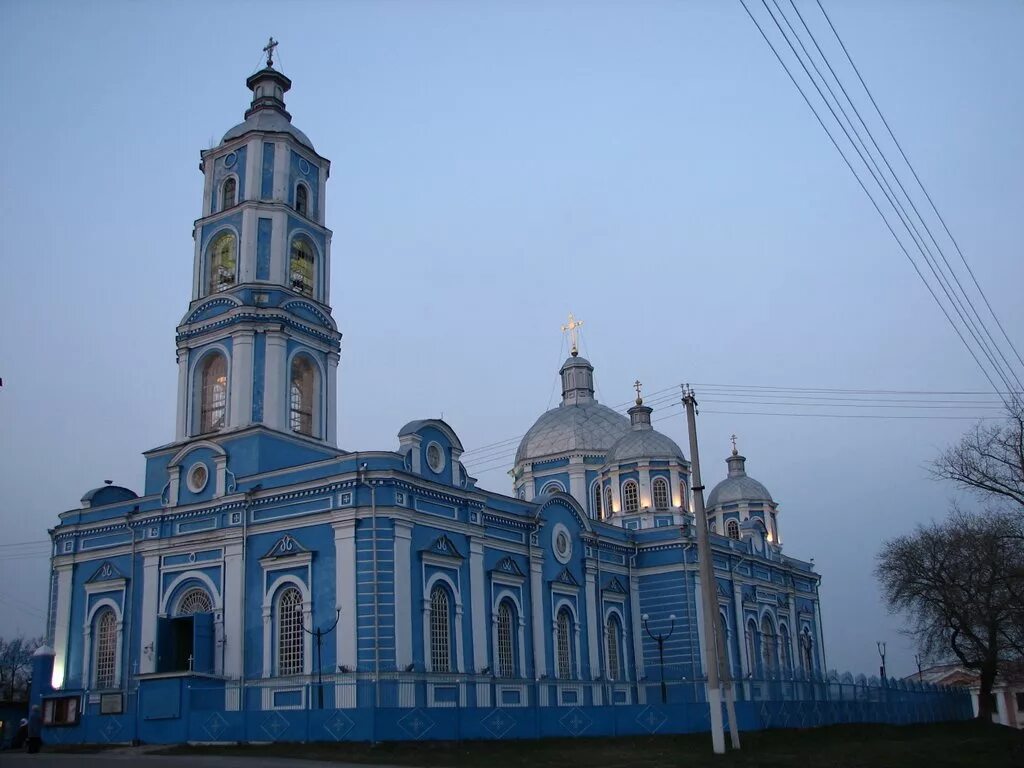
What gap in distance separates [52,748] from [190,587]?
19.0ft

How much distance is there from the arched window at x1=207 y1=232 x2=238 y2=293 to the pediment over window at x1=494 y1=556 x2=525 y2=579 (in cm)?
1303

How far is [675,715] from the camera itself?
30969mm

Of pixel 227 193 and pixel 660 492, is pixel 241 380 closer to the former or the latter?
pixel 227 193

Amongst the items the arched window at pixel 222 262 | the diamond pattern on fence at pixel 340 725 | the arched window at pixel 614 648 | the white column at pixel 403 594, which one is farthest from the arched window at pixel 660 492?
the diamond pattern on fence at pixel 340 725

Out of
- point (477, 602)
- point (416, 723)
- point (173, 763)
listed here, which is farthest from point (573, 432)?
point (173, 763)

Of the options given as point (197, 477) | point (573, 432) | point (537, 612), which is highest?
Result: point (573, 432)

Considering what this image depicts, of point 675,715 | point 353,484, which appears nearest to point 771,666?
point 675,715

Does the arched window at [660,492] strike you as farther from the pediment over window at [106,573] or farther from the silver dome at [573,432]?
the pediment over window at [106,573]

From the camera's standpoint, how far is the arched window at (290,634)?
30.1 m

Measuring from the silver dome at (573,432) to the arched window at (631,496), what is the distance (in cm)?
389

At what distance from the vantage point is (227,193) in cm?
3712

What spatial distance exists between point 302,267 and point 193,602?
38.7 ft

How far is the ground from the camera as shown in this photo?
71.8 feet

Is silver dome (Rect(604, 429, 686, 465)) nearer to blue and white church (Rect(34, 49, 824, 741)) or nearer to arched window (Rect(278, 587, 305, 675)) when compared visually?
blue and white church (Rect(34, 49, 824, 741))
